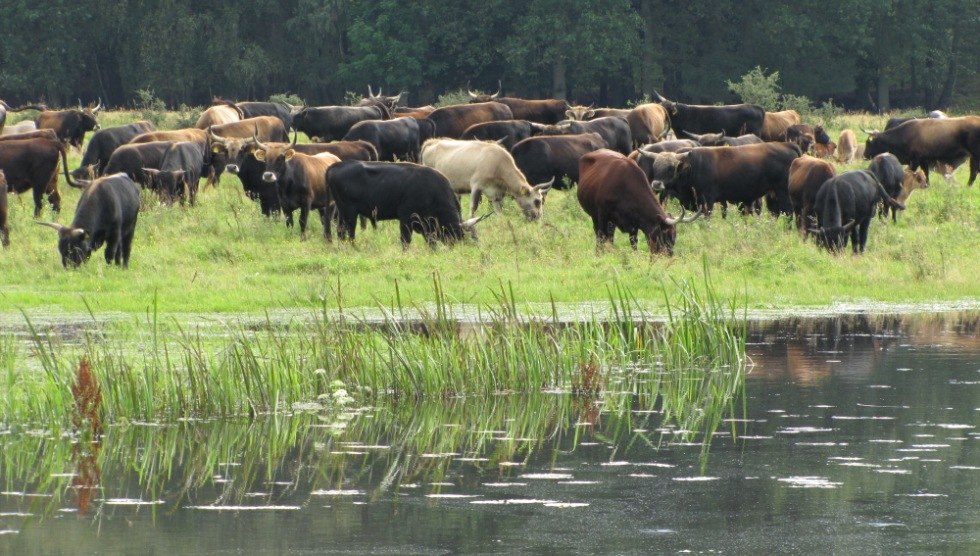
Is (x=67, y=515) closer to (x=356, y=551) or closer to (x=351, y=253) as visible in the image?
(x=356, y=551)

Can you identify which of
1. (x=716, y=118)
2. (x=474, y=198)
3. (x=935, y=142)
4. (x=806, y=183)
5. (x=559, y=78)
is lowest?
(x=559, y=78)

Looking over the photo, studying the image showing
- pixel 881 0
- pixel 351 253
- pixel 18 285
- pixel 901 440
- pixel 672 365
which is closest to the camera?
pixel 901 440

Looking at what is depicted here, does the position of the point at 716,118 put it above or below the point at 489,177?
below

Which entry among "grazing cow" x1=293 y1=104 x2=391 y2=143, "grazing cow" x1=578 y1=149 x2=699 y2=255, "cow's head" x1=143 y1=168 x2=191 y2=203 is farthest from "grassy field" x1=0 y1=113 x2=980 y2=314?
"grazing cow" x1=293 y1=104 x2=391 y2=143

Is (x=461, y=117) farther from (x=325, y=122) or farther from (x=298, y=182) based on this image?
(x=298, y=182)

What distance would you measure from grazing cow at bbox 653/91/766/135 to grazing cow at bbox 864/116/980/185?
13.2 feet

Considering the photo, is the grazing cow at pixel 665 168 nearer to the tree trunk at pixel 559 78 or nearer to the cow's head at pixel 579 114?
the cow's head at pixel 579 114

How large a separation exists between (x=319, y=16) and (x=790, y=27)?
57.6 feet

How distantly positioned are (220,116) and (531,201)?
44.3 feet

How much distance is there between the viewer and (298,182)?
21172 mm

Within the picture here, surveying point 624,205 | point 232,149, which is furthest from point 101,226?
point 232,149

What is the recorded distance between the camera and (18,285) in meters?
17.1

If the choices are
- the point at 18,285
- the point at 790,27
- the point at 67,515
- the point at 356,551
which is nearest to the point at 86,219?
the point at 18,285

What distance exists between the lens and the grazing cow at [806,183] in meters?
20.9
